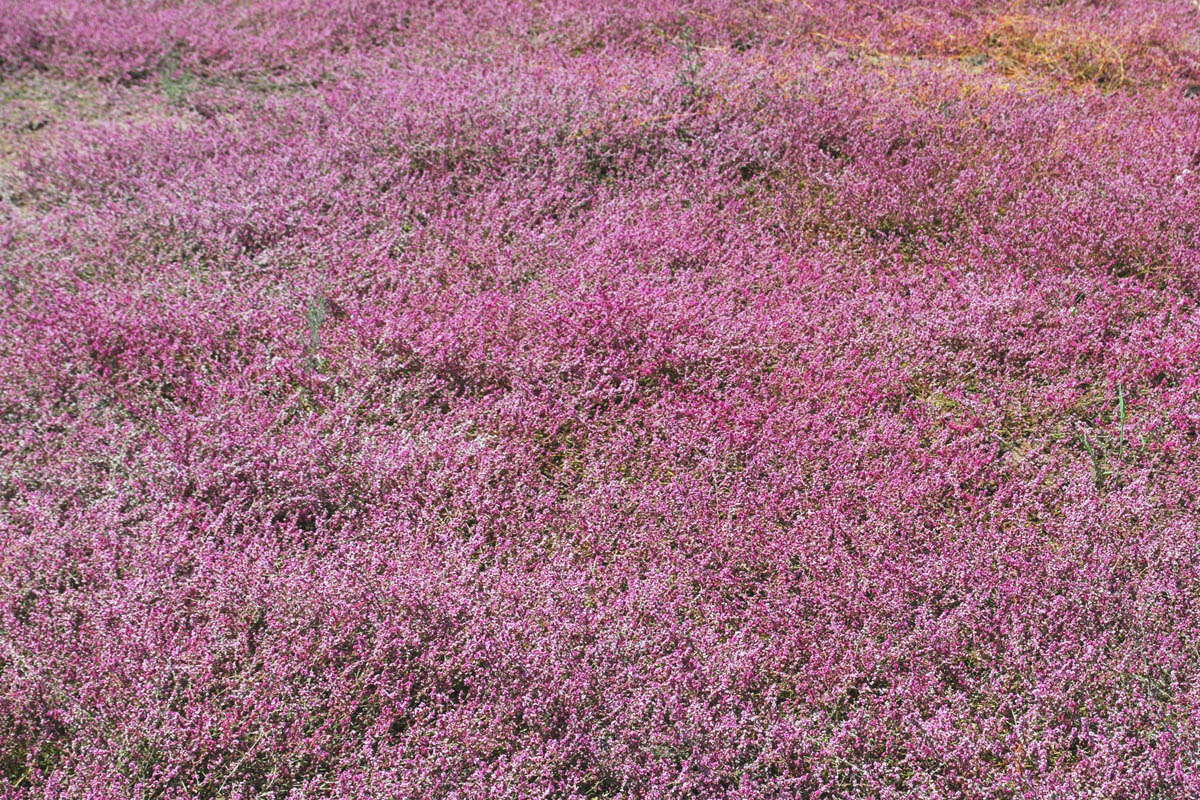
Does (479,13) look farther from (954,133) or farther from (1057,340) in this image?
(1057,340)

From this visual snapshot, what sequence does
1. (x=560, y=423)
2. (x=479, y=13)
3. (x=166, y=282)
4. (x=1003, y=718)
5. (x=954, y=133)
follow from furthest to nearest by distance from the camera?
(x=479, y=13) → (x=954, y=133) → (x=166, y=282) → (x=560, y=423) → (x=1003, y=718)

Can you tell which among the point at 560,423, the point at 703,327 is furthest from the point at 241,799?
the point at 703,327

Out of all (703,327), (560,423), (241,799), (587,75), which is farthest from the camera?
(587,75)

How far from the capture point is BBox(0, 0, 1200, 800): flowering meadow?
270 centimetres

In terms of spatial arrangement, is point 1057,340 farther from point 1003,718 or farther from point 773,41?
point 773,41

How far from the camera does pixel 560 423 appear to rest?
12.8 feet

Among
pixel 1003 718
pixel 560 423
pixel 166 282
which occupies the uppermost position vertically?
pixel 166 282

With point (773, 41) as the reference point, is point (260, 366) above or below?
below

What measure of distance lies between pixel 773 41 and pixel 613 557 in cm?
605

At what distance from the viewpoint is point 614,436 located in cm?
382

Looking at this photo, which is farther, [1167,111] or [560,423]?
[1167,111]

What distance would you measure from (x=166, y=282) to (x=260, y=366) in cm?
113

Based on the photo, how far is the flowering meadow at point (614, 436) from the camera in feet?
8.84

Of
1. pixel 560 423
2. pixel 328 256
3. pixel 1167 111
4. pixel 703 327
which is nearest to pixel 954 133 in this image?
pixel 1167 111
